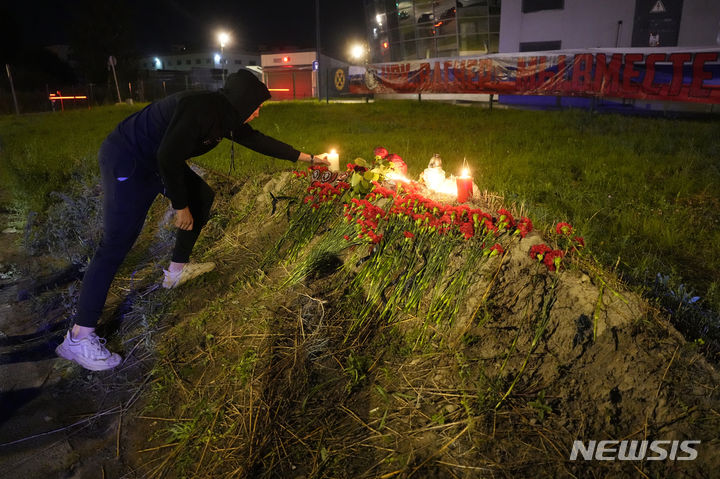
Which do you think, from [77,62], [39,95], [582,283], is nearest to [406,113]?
[582,283]

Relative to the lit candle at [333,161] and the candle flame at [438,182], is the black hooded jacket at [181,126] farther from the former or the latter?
the candle flame at [438,182]

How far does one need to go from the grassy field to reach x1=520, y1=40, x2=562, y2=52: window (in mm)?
11253

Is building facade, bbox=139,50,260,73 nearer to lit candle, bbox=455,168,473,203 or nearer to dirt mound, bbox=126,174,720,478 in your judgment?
lit candle, bbox=455,168,473,203

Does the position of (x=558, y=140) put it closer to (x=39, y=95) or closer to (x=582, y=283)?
(x=582, y=283)

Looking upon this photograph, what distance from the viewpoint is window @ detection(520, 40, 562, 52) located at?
21.9 metres

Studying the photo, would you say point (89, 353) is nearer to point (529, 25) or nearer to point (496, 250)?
point (496, 250)

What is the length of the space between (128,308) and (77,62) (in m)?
48.6

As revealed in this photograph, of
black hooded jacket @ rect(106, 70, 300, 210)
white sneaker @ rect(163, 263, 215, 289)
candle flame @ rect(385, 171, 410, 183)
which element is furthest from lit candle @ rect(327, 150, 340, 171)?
white sneaker @ rect(163, 263, 215, 289)

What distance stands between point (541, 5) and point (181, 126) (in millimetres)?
24057

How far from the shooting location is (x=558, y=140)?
8.88m

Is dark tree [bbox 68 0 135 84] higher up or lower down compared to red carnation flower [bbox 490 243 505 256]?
higher up

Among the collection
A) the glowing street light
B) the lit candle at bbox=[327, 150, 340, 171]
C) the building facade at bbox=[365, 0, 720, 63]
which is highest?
the glowing street light

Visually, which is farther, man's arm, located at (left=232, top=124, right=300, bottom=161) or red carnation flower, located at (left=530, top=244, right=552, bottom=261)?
man's arm, located at (left=232, top=124, right=300, bottom=161)

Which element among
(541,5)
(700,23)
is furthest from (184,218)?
(541,5)
